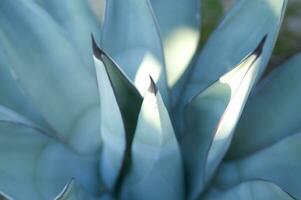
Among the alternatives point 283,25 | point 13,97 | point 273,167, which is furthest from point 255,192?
point 283,25

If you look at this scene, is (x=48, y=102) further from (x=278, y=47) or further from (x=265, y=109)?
(x=278, y=47)

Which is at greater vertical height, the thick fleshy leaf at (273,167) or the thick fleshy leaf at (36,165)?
the thick fleshy leaf at (36,165)

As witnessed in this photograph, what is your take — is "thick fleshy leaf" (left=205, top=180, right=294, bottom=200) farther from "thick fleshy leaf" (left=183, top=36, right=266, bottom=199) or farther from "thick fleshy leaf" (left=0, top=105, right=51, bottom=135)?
"thick fleshy leaf" (left=0, top=105, right=51, bottom=135)

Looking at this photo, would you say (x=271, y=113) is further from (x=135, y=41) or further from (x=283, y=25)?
(x=283, y=25)

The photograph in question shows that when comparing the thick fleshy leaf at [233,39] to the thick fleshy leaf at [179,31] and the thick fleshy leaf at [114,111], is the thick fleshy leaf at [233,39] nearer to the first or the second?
the thick fleshy leaf at [179,31]

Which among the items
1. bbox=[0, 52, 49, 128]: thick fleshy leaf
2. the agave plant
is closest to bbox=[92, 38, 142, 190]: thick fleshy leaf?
the agave plant

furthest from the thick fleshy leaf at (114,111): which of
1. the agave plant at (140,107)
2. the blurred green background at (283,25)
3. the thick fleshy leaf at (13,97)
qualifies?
the blurred green background at (283,25)
